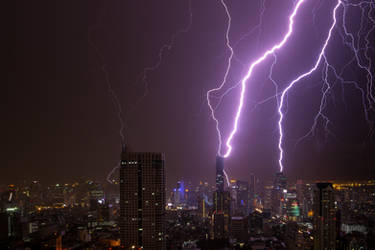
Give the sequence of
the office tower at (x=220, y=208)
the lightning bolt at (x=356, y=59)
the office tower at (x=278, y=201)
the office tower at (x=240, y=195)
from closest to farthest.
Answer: the lightning bolt at (x=356, y=59)
the office tower at (x=220, y=208)
the office tower at (x=278, y=201)
the office tower at (x=240, y=195)

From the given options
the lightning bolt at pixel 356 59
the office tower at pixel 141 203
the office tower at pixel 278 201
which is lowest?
the office tower at pixel 278 201

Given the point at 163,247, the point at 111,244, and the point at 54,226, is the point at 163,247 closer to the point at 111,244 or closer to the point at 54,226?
the point at 111,244

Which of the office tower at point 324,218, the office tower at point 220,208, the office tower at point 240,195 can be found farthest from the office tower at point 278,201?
the office tower at point 324,218

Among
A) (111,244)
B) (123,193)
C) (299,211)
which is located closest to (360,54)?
(123,193)

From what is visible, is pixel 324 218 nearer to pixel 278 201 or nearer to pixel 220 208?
pixel 220 208

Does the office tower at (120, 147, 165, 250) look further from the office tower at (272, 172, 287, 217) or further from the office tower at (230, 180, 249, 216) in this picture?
the office tower at (230, 180, 249, 216)

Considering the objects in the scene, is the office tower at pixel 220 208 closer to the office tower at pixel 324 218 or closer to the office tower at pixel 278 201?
the office tower at pixel 278 201

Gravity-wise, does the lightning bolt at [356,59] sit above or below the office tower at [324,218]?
above
